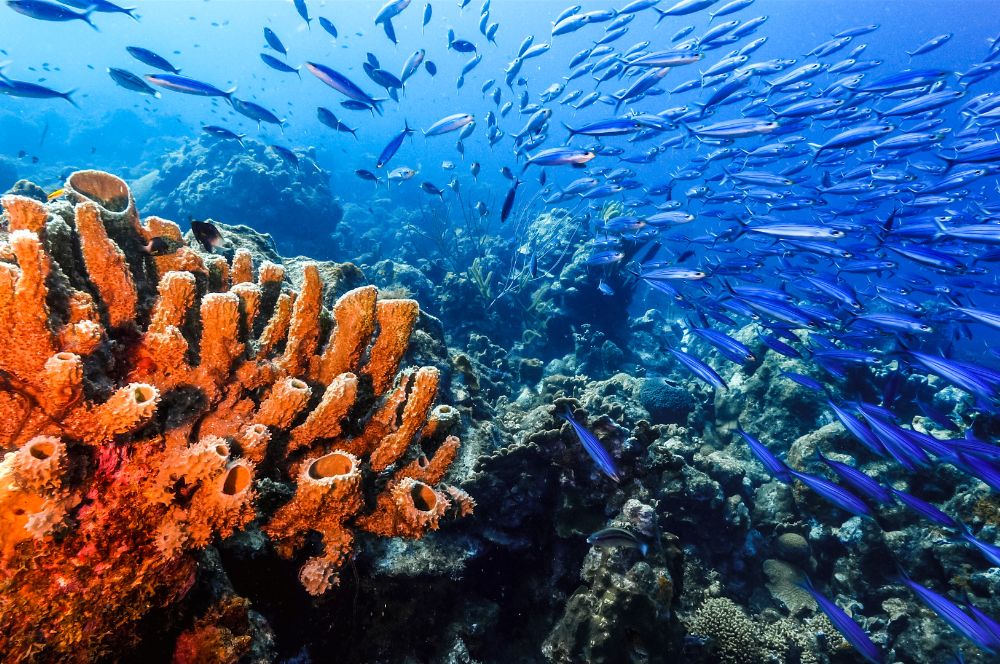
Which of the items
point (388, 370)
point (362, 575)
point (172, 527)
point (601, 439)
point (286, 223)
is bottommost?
point (286, 223)

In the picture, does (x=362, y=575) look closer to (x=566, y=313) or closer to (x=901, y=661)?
(x=901, y=661)

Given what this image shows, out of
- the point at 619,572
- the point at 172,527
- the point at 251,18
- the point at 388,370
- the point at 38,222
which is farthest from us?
the point at 251,18

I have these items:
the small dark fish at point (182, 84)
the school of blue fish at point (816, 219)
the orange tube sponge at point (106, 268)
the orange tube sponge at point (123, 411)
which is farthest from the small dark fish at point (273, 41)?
the orange tube sponge at point (123, 411)

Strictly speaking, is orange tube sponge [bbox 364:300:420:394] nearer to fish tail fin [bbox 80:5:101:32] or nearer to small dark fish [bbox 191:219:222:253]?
small dark fish [bbox 191:219:222:253]

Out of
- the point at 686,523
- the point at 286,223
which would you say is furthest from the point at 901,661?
the point at 286,223

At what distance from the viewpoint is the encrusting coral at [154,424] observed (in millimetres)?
1464

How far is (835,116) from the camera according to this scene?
10016 mm

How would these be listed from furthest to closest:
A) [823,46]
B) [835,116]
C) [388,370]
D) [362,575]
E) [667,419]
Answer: [823,46], [835,116], [667,419], [362,575], [388,370]

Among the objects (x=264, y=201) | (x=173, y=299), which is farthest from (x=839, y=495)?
(x=264, y=201)

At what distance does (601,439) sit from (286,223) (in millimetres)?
16976

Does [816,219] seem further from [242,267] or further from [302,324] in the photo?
[242,267]

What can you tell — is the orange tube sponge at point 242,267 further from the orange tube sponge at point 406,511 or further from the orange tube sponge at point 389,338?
the orange tube sponge at point 406,511

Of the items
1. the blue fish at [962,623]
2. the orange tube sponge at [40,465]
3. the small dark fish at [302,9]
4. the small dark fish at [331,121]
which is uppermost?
the small dark fish at [302,9]

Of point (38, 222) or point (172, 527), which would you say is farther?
point (38, 222)
